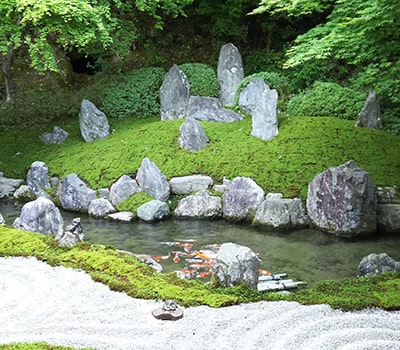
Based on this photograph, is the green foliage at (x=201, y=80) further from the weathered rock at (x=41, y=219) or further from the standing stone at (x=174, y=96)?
the weathered rock at (x=41, y=219)

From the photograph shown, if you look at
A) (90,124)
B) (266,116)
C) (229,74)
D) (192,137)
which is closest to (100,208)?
(192,137)

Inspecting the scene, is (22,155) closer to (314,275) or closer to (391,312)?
(314,275)

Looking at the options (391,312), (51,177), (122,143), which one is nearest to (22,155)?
(51,177)

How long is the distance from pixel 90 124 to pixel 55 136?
1.57 meters

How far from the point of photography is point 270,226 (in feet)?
40.2

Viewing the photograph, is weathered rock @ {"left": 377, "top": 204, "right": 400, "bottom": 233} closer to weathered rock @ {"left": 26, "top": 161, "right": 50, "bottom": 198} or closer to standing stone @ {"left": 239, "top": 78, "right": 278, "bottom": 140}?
standing stone @ {"left": 239, "top": 78, "right": 278, "bottom": 140}

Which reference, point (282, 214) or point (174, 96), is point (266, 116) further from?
point (174, 96)

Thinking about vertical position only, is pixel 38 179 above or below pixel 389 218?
below

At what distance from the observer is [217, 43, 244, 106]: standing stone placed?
1928 cm

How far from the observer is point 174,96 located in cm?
1831

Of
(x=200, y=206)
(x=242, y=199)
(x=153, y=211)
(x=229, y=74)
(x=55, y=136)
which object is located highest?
(x=229, y=74)

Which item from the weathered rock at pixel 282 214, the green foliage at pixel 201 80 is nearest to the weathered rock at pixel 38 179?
the green foliage at pixel 201 80

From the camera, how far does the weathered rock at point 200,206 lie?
13383 mm

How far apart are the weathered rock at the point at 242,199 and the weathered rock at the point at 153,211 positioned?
1.67 meters
